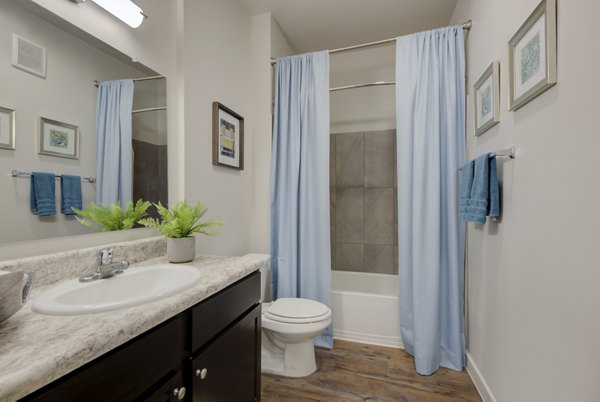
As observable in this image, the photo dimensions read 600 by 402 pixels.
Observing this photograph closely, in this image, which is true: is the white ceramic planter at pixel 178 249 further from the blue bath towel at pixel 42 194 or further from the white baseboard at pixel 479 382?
the white baseboard at pixel 479 382

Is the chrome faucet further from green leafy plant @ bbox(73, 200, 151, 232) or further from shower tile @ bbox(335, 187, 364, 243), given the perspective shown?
shower tile @ bbox(335, 187, 364, 243)

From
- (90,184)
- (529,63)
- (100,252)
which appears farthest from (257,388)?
(529,63)

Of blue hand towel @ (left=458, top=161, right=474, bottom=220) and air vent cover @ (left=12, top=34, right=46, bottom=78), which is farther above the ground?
air vent cover @ (left=12, top=34, right=46, bottom=78)

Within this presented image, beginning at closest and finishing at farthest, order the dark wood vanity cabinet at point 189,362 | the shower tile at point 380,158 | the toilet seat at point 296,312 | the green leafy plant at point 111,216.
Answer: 1. the dark wood vanity cabinet at point 189,362
2. the green leafy plant at point 111,216
3. the toilet seat at point 296,312
4. the shower tile at point 380,158

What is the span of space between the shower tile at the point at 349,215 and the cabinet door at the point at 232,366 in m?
1.84

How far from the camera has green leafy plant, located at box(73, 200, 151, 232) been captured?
1123 millimetres

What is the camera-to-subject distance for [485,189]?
4.70ft

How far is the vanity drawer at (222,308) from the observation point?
922mm

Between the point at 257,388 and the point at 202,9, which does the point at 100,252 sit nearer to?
the point at 257,388

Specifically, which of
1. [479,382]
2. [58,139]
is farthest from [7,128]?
[479,382]

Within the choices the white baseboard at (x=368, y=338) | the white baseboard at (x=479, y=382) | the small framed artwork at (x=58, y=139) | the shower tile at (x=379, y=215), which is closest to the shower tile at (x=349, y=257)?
the shower tile at (x=379, y=215)

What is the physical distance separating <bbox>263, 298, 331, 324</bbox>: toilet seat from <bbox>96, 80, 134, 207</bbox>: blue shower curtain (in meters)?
1.12

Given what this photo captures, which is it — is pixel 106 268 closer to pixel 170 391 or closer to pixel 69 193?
pixel 69 193

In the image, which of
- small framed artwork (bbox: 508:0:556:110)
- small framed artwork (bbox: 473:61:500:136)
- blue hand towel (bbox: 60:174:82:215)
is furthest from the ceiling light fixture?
small framed artwork (bbox: 473:61:500:136)
